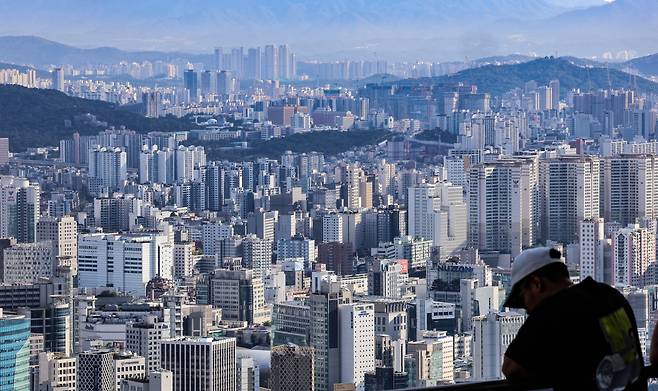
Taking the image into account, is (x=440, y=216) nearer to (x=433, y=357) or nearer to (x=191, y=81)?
(x=433, y=357)

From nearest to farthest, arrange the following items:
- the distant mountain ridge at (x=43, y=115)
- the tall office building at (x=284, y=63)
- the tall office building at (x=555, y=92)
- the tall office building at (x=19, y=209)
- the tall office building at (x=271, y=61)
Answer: the tall office building at (x=19, y=209) < the tall office building at (x=555, y=92) < the distant mountain ridge at (x=43, y=115) < the tall office building at (x=284, y=63) < the tall office building at (x=271, y=61)

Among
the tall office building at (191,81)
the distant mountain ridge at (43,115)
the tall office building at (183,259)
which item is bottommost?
the tall office building at (183,259)

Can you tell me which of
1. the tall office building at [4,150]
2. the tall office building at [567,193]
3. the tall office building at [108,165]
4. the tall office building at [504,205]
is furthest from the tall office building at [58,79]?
the tall office building at [567,193]

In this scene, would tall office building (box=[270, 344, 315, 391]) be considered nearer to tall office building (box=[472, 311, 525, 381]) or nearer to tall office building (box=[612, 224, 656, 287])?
tall office building (box=[472, 311, 525, 381])

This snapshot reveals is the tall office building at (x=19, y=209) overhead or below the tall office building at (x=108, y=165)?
below

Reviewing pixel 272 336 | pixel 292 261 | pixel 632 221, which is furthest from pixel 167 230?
pixel 272 336

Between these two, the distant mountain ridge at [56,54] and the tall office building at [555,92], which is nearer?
the tall office building at [555,92]

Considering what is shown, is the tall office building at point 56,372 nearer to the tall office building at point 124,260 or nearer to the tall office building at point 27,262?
the tall office building at point 27,262
